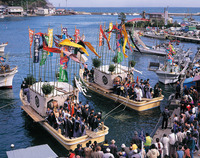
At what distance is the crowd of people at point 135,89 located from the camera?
24.4 metres

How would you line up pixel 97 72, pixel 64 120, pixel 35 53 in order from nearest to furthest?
pixel 64 120, pixel 35 53, pixel 97 72

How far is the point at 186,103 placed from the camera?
65.9 feet

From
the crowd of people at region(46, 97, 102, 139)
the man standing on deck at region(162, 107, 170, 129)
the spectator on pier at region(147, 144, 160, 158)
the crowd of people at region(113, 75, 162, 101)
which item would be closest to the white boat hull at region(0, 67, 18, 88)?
the crowd of people at region(113, 75, 162, 101)

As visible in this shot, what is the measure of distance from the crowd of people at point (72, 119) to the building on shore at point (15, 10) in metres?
164

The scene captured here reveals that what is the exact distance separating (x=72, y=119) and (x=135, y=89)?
8.94 metres

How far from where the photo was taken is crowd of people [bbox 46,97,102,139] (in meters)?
17.0

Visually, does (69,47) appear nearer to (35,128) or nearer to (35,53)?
(35,53)

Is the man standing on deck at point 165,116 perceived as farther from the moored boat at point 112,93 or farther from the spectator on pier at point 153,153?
the spectator on pier at point 153,153

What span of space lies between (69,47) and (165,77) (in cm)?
1701

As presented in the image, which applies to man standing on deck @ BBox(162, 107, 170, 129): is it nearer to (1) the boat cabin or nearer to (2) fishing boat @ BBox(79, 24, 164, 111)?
(2) fishing boat @ BBox(79, 24, 164, 111)

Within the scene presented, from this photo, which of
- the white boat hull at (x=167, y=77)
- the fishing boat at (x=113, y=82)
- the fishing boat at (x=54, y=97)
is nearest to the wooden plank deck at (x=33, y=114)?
the fishing boat at (x=54, y=97)

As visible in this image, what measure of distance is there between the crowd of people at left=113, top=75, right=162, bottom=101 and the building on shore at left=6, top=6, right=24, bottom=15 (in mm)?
159684

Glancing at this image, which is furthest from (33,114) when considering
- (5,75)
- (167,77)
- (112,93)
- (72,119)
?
(167,77)

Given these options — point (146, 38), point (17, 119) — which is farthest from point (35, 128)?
point (146, 38)
